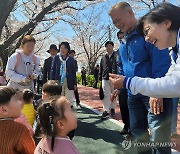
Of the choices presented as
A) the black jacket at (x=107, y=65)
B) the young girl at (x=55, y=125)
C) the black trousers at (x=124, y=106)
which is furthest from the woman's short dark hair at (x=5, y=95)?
the black jacket at (x=107, y=65)

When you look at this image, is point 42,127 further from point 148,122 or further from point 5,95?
point 148,122

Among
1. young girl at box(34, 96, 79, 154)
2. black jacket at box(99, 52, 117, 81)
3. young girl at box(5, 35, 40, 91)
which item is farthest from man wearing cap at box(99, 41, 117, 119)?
young girl at box(34, 96, 79, 154)

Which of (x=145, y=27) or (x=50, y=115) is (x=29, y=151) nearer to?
(x=50, y=115)

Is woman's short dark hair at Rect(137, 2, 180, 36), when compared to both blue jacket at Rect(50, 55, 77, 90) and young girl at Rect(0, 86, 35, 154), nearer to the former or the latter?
young girl at Rect(0, 86, 35, 154)

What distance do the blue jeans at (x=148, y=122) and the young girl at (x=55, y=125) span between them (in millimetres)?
846

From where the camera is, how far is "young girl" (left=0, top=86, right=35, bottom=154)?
6.42 ft

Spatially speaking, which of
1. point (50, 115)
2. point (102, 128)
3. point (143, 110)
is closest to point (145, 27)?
point (50, 115)

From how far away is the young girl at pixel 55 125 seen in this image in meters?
1.76

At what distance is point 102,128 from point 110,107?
1.30 m

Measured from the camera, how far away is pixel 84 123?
16.7ft

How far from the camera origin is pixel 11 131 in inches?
77.5

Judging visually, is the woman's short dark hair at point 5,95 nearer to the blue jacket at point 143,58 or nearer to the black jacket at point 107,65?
the blue jacket at point 143,58

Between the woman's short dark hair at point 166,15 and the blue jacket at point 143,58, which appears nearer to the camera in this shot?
the woman's short dark hair at point 166,15

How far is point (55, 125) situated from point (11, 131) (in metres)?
0.43
